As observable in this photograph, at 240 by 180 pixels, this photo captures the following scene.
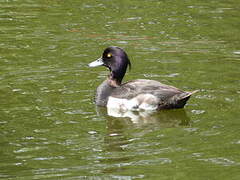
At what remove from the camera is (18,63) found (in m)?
14.2

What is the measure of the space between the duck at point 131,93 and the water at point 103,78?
193mm

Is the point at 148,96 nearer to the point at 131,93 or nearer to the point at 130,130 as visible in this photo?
the point at 131,93

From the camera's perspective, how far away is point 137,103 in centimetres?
1170

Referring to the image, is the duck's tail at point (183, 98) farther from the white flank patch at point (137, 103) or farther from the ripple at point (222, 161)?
the ripple at point (222, 161)

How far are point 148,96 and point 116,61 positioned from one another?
1.27 metres

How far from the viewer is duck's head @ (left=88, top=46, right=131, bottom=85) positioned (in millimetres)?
12492

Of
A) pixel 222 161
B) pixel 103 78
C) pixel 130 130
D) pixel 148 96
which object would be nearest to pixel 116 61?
pixel 103 78

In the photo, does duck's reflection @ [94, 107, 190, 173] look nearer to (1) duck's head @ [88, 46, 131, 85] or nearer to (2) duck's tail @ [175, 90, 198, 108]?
(2) duck's tail @ [175, 90, 198, 108]

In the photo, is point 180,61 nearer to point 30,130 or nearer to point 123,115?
point 123,115

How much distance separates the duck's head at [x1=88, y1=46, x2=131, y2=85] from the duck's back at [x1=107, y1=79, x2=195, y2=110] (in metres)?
0.60

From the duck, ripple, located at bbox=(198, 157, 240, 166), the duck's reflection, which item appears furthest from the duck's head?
ripple, located at bbox=(198, 157, 240, 166)

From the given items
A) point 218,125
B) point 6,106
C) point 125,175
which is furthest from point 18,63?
point 125,175

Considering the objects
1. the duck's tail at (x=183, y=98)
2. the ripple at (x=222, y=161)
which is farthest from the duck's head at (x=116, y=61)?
the ripple at (x=222, y=161)

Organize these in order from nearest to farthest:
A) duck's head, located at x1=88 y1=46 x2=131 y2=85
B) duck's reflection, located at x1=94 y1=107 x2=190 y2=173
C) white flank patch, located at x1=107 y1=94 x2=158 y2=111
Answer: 1. duck's reflection, located at x1=94 y1=107 x2=190 y2=173
2. white flank patch, located at x1=107 y1=94 x2=158 y2=111
3. duck's head, located at x1=88 y1=46 x2=131 y2=85
